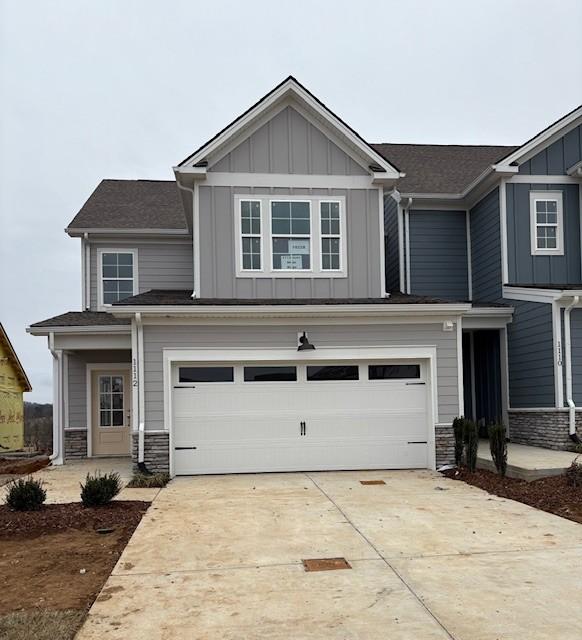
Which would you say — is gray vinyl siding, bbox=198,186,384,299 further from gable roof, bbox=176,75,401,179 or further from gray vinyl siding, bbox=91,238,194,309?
gray vinyl siding, bbox=91,238,194,309

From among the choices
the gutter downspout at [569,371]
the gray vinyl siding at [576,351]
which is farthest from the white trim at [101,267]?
the gray vinyl siding at [576,351]

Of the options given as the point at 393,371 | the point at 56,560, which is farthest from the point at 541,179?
the point at 56,560

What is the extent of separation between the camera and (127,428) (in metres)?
15.5

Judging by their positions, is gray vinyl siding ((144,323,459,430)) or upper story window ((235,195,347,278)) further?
upper story window ((235,195,347,278))

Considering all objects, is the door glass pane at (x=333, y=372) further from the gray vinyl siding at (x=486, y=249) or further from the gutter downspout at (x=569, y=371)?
the gray vinyl siding at (x=486, y=249)

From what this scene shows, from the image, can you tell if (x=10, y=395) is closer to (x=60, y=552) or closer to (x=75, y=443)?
(x=75, y=443)

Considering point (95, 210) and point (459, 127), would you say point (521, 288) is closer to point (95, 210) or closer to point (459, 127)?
point (95, 210)

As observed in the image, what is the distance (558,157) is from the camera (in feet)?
50.2

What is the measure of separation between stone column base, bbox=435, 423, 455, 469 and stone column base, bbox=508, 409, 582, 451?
2.66 m

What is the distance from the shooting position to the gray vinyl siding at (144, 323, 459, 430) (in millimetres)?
11531

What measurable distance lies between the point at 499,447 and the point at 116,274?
35.0 ft

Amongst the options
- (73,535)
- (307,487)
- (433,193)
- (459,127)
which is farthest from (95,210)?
(459,127)

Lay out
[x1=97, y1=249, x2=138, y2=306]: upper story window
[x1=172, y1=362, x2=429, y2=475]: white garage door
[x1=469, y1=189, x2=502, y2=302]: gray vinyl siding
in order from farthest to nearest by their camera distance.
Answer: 1. [x1=97, y1=249, x2=138, y2=306]: upper story window
2. [x1=469, y1=189, x2=502, y2=302]: gray vinyl siding
3. [x1=172, y1=362, x2=429, y2=475]: white garage door

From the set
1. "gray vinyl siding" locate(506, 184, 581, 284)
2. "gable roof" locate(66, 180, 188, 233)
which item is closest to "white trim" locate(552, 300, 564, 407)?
"gray vinyl siding" locate(506, 184, 581, 284)
